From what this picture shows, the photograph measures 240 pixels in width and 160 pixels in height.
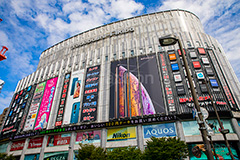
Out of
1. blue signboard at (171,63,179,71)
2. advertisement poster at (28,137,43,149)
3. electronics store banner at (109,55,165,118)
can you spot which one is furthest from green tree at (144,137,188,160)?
advertisement poster at (28,137,43,149)

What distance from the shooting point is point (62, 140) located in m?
32.6

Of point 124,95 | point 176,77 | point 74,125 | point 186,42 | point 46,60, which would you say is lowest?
point 74,125

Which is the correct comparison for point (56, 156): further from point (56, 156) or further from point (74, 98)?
point (74, 98)

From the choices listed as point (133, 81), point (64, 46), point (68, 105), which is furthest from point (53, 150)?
point (64, 46)

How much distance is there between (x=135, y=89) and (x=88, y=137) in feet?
46.4

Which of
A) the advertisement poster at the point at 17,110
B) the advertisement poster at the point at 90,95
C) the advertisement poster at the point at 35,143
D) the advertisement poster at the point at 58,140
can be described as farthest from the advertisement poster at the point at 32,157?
the advertisement poster at the point at 90,95

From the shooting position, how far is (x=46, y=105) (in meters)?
38.8

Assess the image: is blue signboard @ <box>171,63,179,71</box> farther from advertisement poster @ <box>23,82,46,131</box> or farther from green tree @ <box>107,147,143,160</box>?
advertisement poster @ <box>23,82,46,131</box>

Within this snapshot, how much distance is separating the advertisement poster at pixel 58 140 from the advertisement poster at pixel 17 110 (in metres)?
12.0

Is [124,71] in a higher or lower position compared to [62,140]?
higher

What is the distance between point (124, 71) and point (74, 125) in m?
16.5

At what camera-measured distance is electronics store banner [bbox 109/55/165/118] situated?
29.2 meters

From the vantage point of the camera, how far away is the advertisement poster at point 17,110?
4034cm

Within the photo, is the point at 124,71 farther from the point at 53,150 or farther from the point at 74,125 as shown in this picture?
the point at 53,150
